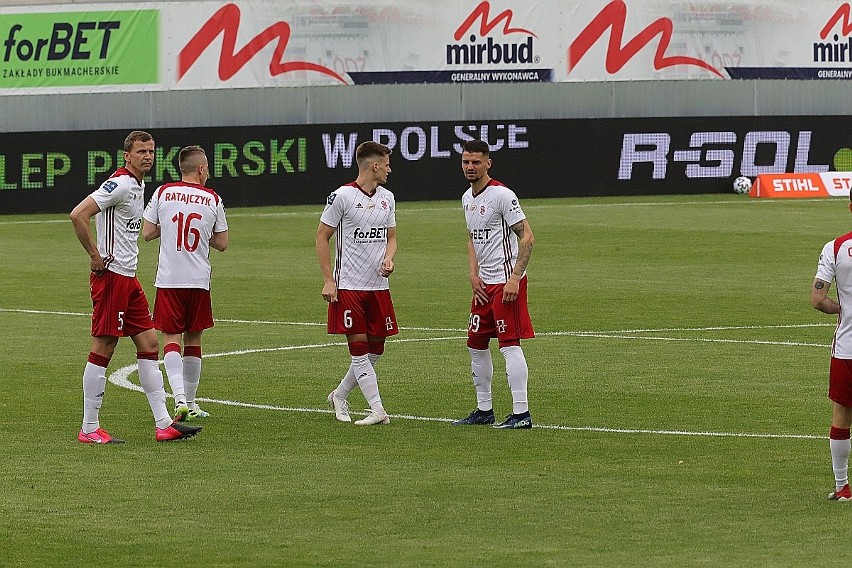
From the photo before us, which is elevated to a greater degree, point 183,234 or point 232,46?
point 232,46

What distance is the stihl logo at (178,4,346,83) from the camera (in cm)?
4106

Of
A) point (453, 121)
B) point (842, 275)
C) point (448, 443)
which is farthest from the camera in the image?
point (453, 121)

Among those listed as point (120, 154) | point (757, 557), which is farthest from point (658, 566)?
point (120, 154)

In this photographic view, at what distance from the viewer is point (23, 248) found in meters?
28.7

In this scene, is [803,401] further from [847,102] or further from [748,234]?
[847,102]

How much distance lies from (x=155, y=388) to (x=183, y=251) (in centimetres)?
126

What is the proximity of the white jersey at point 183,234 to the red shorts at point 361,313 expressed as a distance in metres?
1.03

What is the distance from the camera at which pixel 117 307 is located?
1169 centimetres

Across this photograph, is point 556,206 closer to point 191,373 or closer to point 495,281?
point 191,373

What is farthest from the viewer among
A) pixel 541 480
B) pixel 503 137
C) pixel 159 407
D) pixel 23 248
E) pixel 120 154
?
pixel 503 137

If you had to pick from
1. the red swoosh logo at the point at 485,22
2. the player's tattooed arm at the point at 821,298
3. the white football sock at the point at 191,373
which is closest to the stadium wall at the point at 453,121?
the red swoosh logo at the point at 485,22

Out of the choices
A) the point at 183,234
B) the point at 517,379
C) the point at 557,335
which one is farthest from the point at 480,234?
the point at 557,335

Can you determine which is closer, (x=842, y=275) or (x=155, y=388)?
(x=842, y=275)

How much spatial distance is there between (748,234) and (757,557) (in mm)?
21884
